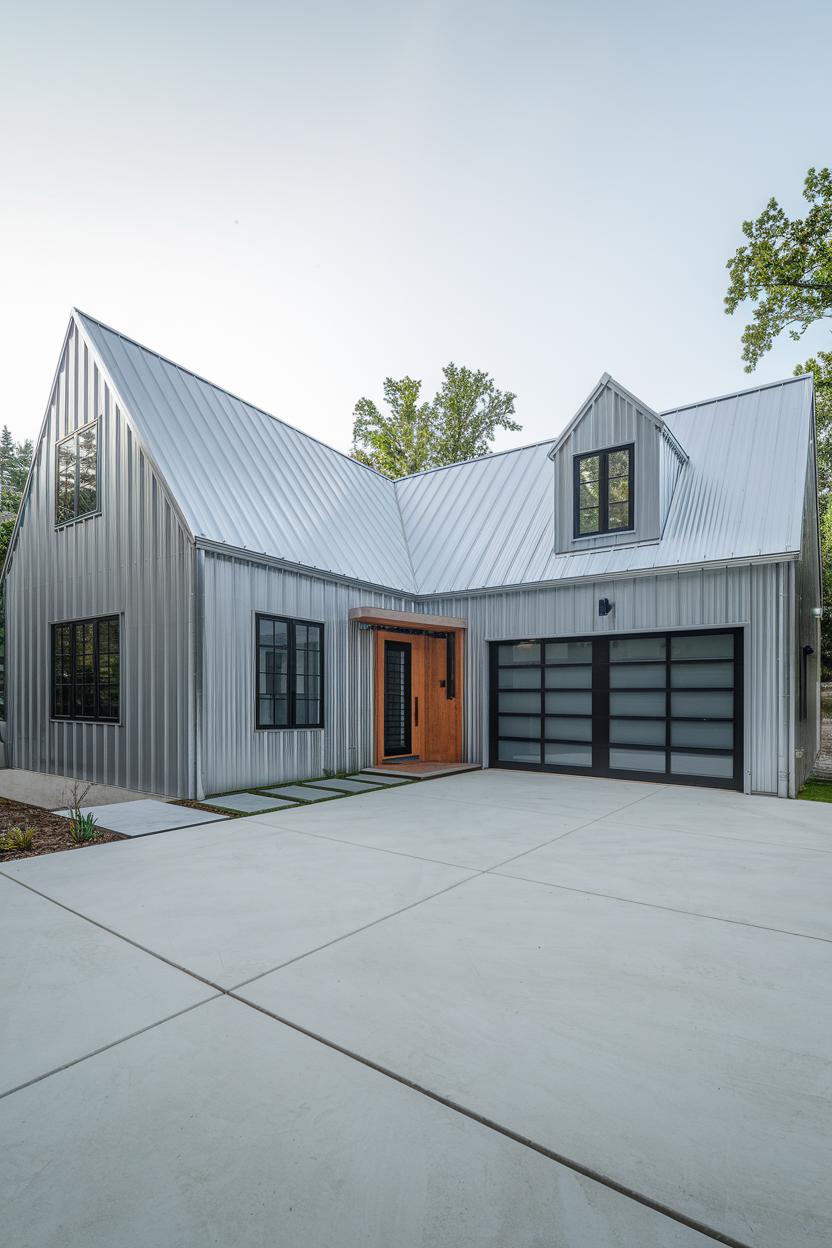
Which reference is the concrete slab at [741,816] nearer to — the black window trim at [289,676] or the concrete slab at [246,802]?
the concrete slab at [246,802]

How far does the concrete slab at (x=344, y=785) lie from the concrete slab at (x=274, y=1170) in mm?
6241

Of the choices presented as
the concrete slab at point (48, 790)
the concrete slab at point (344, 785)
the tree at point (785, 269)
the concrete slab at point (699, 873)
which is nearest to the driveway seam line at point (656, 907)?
the concrete slab at point (699, 873)

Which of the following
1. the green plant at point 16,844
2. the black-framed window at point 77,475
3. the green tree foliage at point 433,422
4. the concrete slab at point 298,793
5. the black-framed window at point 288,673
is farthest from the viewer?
the green tree foliage at point 433,422

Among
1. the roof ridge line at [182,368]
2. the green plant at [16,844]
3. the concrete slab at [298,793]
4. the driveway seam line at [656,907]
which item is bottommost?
the concrete slab at [298,793]

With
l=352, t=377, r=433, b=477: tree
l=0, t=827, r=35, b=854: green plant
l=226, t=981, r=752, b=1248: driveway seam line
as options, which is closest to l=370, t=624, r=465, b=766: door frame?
l=0, t=827, r=35, b=854: green plant

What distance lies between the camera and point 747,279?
13859 millimetres

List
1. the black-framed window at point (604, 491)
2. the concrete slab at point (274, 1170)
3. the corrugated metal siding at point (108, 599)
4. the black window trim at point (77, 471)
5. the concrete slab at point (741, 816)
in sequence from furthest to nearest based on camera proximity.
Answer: the black-framed window at point (604, 491) < the black window trim at point (77, 471) < the corrugated metal siding at point (108, 599) < the concrete slab at point (741, 816) < the concrete slab at point (274, 1170)

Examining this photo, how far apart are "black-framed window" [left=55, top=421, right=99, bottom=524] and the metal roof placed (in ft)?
4.29

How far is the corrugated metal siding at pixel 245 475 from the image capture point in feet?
28.0

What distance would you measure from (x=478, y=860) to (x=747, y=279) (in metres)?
14.8

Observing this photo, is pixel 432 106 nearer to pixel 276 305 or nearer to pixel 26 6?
pixel 276 305

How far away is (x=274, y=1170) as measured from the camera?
5.99 feet

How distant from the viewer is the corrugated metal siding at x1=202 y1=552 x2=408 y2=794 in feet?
26.1

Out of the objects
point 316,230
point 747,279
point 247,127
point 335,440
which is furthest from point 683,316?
point 335,440
